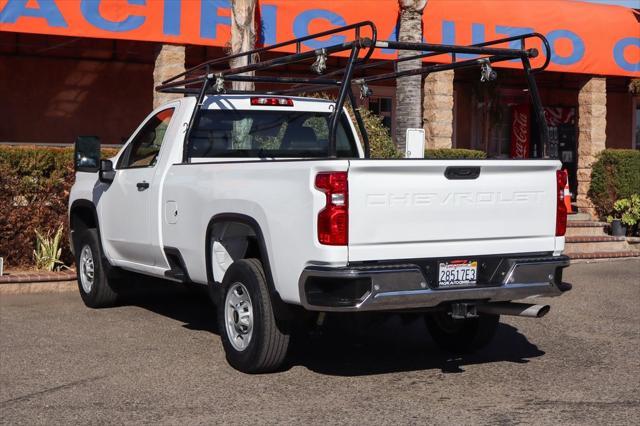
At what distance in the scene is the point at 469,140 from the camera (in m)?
24.0

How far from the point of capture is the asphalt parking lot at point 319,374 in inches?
239

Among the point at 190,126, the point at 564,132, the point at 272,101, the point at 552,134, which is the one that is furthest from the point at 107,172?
the point at 564,132

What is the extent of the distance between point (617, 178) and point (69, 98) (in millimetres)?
10836

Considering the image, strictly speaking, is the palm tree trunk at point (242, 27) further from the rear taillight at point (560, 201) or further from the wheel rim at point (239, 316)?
the rear taillight at point (560, 201)

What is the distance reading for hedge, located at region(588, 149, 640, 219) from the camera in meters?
17.9

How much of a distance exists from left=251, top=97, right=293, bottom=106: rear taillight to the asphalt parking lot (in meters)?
2.10

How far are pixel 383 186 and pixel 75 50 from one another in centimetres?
1458

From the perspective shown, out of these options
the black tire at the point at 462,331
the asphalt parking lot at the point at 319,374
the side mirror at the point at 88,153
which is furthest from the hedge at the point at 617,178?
the side mirror at the point at 88,153

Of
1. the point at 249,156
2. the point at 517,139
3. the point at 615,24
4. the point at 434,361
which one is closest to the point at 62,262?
the point at 249,156

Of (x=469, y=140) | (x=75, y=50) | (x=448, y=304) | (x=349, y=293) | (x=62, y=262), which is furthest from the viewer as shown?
(x=469, y=140)

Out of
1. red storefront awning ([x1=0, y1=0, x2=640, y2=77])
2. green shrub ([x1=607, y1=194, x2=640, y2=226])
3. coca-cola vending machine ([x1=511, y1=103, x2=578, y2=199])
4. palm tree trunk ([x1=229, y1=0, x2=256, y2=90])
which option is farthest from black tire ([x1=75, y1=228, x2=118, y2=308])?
coca-cola vending machine ([x1=511, y1=103, x2=578, y2=199])

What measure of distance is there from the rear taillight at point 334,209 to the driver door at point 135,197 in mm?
2538

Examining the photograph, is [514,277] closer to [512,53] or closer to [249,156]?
[512,53]

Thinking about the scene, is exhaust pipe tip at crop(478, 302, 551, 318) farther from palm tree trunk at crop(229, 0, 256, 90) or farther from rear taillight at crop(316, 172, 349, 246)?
palm tree trunk at crop(229, 0, 256, 90)
